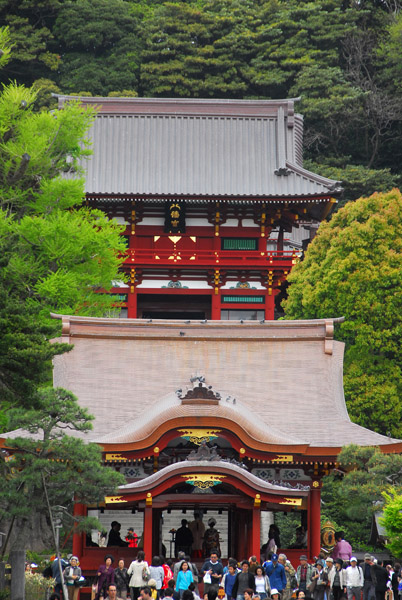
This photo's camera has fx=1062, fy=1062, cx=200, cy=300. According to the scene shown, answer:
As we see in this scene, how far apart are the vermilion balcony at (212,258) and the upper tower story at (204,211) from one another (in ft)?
0.12

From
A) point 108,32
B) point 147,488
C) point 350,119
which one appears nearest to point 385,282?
point 147,488

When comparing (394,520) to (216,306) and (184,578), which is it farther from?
(216,306)

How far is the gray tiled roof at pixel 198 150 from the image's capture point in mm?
41094

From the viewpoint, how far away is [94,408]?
82.8ft

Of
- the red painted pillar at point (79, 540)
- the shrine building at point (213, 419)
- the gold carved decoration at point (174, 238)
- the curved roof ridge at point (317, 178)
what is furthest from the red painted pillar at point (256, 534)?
the gold carved decoration at point (174, 238)

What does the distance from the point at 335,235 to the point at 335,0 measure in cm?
2464

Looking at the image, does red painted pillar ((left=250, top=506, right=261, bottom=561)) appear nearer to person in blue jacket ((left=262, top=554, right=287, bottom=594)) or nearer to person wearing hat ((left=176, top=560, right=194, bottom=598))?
person in blue jacket ((left=262, top=554, right=287, bottom=594))

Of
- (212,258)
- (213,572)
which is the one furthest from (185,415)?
(212,258)

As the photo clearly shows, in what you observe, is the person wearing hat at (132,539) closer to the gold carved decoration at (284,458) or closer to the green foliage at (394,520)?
the gold carved decoration at (284,458)

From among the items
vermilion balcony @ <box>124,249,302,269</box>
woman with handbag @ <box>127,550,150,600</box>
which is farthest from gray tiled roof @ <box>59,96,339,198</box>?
woman with handbag @ <box>127,550,150,600</box>

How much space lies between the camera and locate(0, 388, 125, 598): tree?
61.4ft

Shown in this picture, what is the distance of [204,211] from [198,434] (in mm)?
19976

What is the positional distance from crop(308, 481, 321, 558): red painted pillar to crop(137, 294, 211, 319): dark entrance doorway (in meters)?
18.3

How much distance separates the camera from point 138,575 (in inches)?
766
